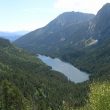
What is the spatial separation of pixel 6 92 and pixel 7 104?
4.30 m

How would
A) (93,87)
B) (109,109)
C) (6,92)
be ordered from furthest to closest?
1. (6,92)
2. (93,87)
3. (109,109)

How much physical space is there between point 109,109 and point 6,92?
61.9 meters

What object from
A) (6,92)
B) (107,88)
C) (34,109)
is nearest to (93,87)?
(107,88)

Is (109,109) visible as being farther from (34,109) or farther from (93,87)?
(34,109)

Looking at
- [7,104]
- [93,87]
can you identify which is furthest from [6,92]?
[93,87]

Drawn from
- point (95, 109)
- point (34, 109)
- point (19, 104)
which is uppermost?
point (95, 109)

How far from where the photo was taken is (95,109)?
201 ft

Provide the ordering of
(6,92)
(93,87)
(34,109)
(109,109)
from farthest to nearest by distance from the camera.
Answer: (34,109), (6,92), (93,87), (109,109)

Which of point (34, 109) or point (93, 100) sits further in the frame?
point (34, 109)

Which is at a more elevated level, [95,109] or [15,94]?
[95,109]

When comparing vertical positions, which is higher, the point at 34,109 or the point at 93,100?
the point at 93,100

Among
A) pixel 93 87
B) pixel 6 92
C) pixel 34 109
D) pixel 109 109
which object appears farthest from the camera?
pixel 34 109

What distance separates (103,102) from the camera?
61.1 meters

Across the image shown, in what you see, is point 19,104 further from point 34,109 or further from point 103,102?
point 34,109
